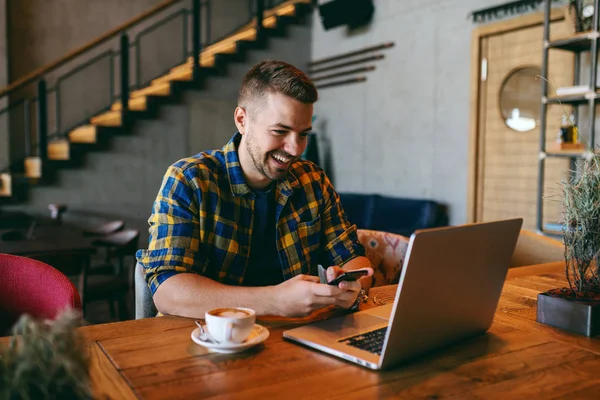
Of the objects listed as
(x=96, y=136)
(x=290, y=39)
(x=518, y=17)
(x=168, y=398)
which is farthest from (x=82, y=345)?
(x=290, y=39)

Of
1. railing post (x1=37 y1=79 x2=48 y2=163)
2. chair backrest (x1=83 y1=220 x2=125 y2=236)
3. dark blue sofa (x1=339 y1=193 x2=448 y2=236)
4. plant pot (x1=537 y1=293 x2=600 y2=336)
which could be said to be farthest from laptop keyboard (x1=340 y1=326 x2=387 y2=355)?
railing post (x1=37 y1=79 x2=48 y2=163)

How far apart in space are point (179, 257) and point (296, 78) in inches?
25.5

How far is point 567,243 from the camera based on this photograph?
134 centimetres

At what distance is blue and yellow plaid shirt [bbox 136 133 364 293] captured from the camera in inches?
60.8

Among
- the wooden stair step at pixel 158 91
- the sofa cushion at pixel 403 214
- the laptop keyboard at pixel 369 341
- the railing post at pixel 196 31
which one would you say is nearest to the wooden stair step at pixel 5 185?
the wooden stair step at pixel 158 91

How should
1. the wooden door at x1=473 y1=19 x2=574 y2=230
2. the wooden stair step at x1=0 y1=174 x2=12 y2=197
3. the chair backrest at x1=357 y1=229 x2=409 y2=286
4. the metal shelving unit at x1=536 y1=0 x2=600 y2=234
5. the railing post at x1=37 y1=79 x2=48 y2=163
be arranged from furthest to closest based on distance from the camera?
the wooden stair step at x1=0 y1=174 x2=12 y2=197, the railing post at x1=37 y1=79 x2=48 y2=163, the wooden door at x1=473 y1=19 x2=574 y2=230, the metal shelving unit at x1=536 y1=0 x2=600 y2=234, the chair backrest at x1=357 y1=229 x2=409 y2=286

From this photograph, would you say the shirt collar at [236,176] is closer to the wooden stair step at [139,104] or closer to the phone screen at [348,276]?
the phone screen at [348,276]

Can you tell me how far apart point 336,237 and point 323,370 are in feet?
3.25

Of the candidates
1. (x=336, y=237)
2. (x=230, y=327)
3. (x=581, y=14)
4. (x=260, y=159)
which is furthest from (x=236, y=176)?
(x=581, y=14)

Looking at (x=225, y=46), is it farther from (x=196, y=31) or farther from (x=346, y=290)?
(x=346, y=290)

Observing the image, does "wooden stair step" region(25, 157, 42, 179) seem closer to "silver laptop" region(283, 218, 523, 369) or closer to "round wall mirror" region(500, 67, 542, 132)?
"round wall mirror" region(500, 67, 542, 132)

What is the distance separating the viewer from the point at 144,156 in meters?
6.50

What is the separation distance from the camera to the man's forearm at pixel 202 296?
131 cm

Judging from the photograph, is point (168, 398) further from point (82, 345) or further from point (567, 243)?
point (567, 243)
